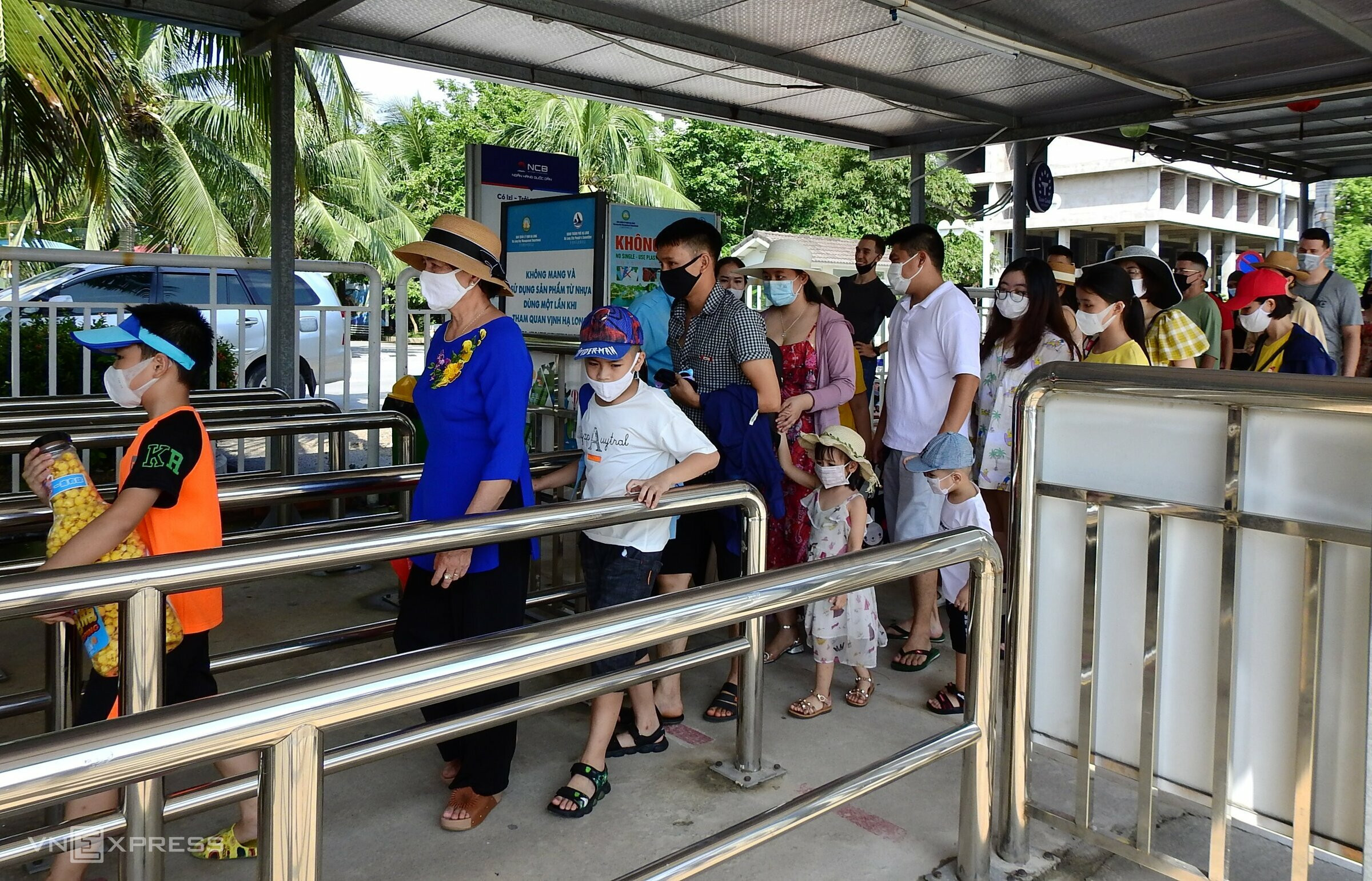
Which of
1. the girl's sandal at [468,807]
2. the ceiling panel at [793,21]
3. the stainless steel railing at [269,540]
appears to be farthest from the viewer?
the ceiling panel at [793,21]

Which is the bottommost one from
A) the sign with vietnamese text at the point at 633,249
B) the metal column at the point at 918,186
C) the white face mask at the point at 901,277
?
the white face mask at the point at 901,277

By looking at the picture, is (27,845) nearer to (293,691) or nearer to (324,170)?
(293,691)

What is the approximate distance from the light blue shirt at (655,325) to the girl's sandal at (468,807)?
1806 mm

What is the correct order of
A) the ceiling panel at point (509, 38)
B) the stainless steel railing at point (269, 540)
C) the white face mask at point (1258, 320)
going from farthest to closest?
the ceiling panel at point (509, 38)
the white face mask at point (1258, 320)
the stainless steel railing at point (269, 540)

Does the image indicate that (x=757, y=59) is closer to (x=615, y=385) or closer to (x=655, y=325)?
(x=655, y=325)

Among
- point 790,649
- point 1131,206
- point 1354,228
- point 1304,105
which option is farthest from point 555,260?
point 1131,206

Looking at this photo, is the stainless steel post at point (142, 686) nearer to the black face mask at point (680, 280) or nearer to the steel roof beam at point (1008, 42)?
the black face mask at point (680, 280)

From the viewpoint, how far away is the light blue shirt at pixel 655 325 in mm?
4281

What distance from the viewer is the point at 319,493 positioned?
10.3ft

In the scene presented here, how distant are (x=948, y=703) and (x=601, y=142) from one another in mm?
27820

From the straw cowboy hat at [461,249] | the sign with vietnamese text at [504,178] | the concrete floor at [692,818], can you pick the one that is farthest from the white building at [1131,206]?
the straw cowboy hat at [461,249]

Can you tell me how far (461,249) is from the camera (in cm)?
311

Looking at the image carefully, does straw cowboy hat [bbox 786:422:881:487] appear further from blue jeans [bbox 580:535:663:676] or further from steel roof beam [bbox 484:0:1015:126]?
steel roof beam [bbox 484:0:1015:126]

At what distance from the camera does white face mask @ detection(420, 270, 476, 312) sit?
10.1ft
